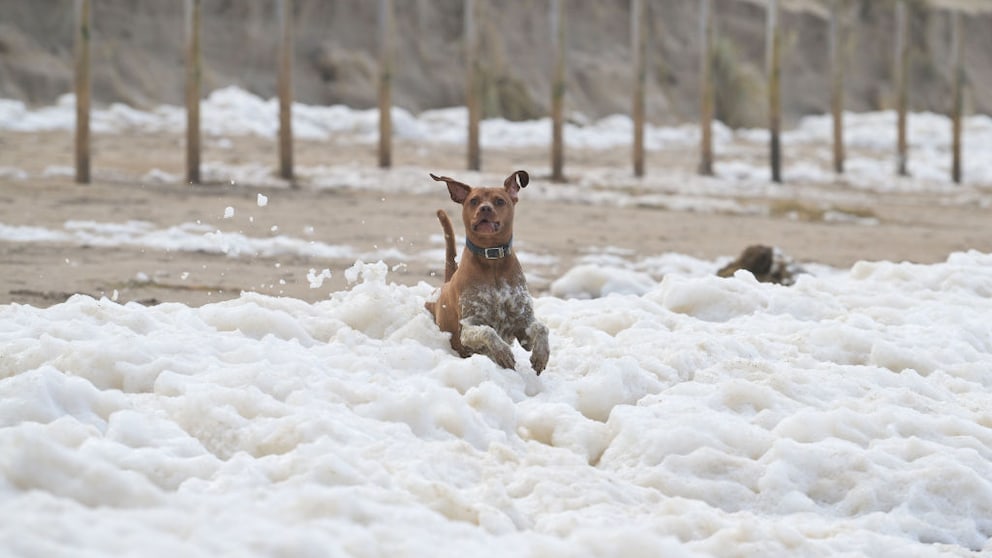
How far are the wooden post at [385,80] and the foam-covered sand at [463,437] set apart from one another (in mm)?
13224

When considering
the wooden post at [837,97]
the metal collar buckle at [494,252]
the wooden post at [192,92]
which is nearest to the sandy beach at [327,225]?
the wooden post at [192,92]

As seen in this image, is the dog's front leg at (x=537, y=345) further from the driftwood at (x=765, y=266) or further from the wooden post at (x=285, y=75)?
the wooden post at (x=285, y=75)

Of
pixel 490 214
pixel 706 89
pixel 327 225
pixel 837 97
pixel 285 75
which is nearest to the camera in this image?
pixel 490 214

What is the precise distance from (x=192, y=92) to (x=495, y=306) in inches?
480

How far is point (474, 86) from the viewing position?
2044 cm

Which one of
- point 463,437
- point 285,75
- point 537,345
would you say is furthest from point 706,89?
point 463,437

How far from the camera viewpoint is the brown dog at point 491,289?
17.4 feet

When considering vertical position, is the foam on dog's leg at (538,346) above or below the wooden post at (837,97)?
below

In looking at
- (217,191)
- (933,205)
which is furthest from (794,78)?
(217,191)

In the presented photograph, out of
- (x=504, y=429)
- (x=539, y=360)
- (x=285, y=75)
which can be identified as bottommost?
(x=504, y=429)

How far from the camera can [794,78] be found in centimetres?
4369

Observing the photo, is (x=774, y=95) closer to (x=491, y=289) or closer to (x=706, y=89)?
(x=706, y=89)

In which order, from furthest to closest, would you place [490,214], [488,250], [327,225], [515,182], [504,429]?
[327,225], [515,182], [488,250], [490,214], [504,429]

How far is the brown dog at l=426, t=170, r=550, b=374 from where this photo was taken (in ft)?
17.4
